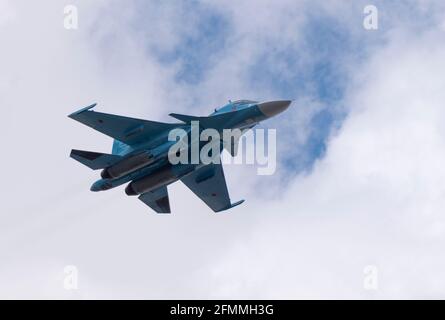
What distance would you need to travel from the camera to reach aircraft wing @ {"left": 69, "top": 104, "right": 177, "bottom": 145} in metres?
54.6

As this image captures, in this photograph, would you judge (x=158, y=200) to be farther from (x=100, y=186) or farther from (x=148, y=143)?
(x=148, y=143)

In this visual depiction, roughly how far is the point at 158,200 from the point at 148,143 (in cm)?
736

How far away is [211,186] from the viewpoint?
61312 millimetres

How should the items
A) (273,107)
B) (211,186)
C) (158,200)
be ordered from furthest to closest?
(211,186) → (158,200) → (273,107)

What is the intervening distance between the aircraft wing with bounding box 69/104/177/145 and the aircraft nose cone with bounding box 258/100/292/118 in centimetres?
633

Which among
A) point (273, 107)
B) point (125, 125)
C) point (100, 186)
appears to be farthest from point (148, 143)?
point (273, 107)

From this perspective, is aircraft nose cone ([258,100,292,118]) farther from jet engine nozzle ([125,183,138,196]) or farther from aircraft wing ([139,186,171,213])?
aircraft wing ([139,186,171,213])

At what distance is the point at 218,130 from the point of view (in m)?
53.8

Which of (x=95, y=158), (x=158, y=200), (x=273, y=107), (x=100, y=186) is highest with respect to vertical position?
(x=273, y=107)

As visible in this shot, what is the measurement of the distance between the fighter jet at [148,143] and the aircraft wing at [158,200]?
3784mm
